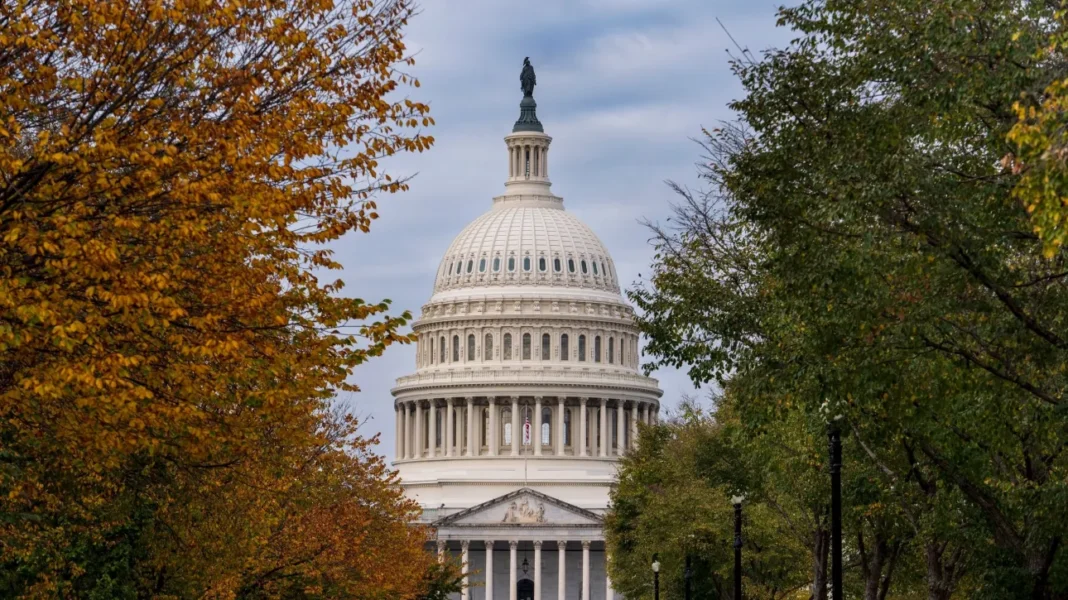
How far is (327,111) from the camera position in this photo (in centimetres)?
2581

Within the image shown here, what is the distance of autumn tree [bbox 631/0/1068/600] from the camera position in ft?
90.1

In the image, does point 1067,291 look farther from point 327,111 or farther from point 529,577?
point 529,577

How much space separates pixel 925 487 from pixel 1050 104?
63.4 feet

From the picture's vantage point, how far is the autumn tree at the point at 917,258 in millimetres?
27453

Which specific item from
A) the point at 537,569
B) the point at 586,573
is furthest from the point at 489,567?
the point at 586,573

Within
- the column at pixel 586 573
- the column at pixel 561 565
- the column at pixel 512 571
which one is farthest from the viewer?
the column at pixel 561 565

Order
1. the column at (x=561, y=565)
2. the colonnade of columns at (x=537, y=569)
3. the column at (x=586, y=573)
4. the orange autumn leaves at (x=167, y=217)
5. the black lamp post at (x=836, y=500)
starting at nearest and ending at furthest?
the orange autumn leaves at (x=167, y=217), the black lamp post at (x=836, y=500), the column at (x=586, y=573), the colonnade of columns at (x=537, y=569), the column at (x=561, y=565)

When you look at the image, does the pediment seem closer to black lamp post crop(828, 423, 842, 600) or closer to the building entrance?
the building entrance

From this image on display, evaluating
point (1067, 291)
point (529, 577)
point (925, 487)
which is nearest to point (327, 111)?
point (1067, 291)

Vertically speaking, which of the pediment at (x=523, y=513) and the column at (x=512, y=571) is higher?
the pediment at (x=523, y=513)

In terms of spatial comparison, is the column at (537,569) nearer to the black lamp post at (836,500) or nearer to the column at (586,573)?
the column at (586,573)

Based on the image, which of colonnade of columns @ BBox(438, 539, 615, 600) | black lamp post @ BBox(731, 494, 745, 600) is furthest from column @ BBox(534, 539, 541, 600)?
black lamp post @ BBox(731, 494, 745, 600)

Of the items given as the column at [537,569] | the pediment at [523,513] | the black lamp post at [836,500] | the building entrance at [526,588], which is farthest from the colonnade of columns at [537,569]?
the black lamp post at [836,500]

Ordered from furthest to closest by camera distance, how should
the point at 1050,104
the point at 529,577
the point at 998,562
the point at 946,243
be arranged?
the point at 529,577
the point at 998,562
the point at 946,243
the point at 1050,104
